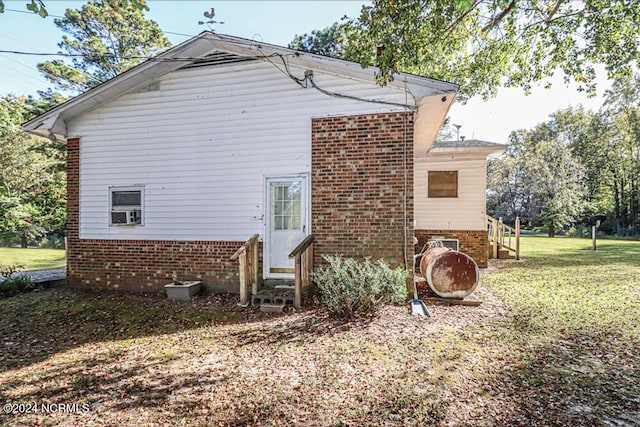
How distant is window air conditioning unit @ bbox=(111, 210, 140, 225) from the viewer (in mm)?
7236

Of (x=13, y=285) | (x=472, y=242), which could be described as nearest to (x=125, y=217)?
(x=13, y=285)

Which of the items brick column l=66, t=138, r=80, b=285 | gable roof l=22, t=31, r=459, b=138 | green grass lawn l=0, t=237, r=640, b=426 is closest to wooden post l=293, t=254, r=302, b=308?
green grass lawn l=0, t=237, r=640, b=426

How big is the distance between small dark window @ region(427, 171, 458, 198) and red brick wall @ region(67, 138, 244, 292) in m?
6.50

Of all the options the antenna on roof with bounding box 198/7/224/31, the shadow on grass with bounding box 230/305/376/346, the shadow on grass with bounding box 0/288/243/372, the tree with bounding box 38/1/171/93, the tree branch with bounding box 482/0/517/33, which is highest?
the tree with bounding box 38/1/171/93

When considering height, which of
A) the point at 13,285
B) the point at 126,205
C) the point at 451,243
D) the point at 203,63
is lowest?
the point at 13,285

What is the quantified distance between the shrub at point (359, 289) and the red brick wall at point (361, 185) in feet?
2.13

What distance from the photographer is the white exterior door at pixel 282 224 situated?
6.46 metres

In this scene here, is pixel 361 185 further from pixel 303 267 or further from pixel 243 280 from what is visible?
pixel 243 280

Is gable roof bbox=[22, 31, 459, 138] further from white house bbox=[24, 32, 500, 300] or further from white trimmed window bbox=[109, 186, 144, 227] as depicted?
white trimmed window bbox=[109, 186, 144, 227]

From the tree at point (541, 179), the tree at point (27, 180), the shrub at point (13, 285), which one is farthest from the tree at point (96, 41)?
the tree at point (541, 179)

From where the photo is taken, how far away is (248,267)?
6098 millimetres

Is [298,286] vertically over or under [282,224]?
under

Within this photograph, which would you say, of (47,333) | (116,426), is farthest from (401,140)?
(47,333)

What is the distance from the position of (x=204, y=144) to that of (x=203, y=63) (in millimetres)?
1754
